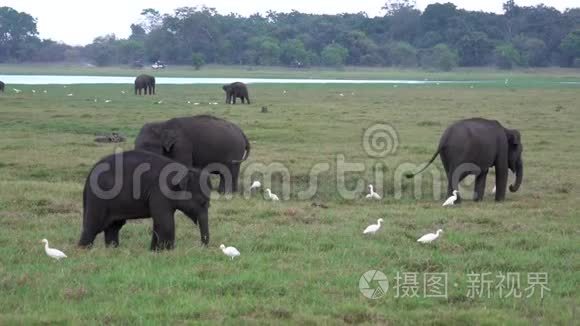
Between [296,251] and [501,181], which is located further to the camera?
[501,181]

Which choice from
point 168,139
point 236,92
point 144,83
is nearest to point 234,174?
point 168,139

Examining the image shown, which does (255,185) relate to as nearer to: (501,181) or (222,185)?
(222,185)

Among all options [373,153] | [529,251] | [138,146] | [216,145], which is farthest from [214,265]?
[373,153]

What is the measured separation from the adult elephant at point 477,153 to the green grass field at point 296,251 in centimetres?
33

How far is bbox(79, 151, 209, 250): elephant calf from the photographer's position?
9.48 meters

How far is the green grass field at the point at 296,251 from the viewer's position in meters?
7.21

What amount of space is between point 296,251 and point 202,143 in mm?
5046

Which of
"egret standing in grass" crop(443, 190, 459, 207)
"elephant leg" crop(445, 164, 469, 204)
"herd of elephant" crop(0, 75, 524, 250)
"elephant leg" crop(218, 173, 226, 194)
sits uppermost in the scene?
"herd of elephant" crop(0, 75, 524, 250)

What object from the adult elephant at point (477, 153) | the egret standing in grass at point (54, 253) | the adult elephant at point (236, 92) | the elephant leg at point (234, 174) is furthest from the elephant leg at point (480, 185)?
the adult elephant at point (236, 92)

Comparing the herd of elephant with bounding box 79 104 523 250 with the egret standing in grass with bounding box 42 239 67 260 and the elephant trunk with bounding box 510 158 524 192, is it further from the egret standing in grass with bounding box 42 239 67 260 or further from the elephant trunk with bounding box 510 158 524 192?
the egret standing in grass with bounding box 42 239 67 260

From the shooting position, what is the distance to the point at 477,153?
13.8 m

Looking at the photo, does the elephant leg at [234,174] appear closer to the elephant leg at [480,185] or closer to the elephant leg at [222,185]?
the elephant leg at [222,185]

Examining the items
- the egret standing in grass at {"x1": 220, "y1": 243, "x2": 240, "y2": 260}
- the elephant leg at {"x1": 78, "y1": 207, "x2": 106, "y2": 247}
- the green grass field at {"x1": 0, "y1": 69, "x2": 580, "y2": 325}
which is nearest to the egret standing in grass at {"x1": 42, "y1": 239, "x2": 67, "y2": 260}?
the green grass field at {"x1": 0, "y1": 69, "x2": 580, "y2": 325}

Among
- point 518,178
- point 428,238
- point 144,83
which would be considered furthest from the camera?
point 144,83
